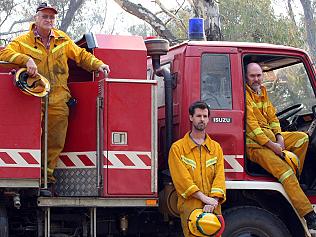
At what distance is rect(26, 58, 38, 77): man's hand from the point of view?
6.58 meters

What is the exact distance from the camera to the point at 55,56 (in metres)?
7.10

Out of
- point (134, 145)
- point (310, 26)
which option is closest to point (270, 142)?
point (134, 145)

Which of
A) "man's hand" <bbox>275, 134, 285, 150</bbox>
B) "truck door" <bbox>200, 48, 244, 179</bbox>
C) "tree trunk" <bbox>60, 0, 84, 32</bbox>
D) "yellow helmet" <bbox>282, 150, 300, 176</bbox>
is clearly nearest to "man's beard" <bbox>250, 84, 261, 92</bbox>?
"truck door" <bbox>200, 48, 244, 179</bbox>

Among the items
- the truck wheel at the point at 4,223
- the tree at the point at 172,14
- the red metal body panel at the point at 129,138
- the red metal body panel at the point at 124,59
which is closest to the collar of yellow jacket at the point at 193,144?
the red metal body panel at the point at 129,138

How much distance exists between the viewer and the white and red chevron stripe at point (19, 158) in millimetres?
6531

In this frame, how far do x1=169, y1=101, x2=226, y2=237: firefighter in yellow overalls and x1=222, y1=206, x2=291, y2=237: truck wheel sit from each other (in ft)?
1.32

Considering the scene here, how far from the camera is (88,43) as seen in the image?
724 centimetres

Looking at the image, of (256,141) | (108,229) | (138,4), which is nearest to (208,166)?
(256,141)

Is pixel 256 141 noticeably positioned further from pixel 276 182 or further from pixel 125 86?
pixel 125 86

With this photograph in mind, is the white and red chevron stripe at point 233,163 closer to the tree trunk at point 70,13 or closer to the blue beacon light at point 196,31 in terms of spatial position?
the blue beacon light at point 196,31

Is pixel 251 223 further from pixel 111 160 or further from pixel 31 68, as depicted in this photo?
pixel 31 68

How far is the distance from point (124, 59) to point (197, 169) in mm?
1247

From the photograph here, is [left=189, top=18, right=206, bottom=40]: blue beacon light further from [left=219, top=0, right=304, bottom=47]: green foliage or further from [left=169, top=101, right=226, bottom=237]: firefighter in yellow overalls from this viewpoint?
[left=219, top=0, right=304, bottom=47]: green foliage

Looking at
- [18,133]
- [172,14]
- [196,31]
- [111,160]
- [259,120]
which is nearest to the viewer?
[18,133]
